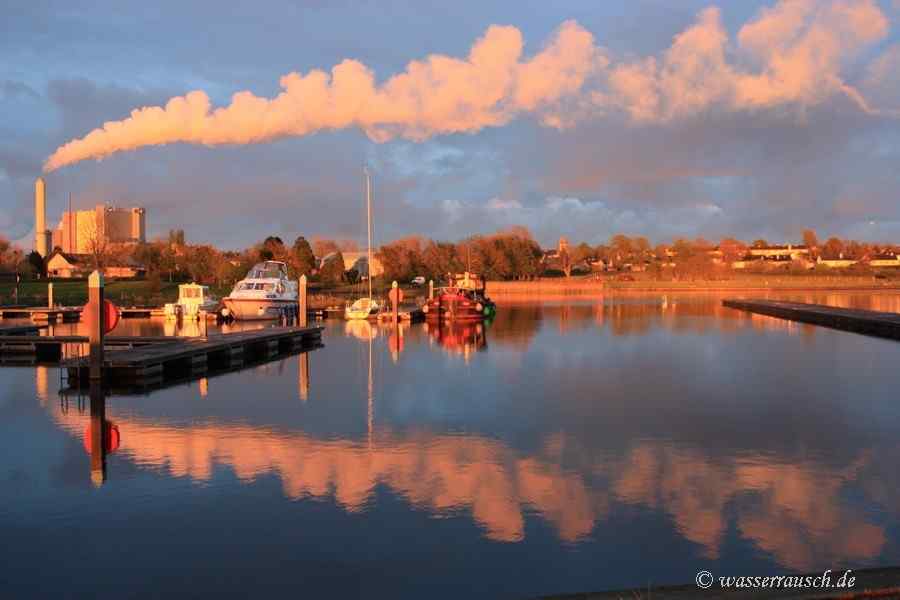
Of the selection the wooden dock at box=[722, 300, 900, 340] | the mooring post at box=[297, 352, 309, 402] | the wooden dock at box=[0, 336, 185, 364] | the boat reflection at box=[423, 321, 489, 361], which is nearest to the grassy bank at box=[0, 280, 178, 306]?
the boat reflection at box=[423, 321, 489, 361]

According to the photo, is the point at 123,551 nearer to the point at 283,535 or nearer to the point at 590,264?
the point at 283,535

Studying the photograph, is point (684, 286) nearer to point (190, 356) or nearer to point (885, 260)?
point (885, 260)

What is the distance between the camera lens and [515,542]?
9898mm

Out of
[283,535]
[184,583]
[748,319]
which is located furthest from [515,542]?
[748,319]

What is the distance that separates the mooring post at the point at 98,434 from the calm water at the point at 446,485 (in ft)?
0.75

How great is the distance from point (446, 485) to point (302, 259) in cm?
7919

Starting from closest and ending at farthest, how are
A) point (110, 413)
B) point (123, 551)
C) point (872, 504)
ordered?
point (123, 551)
point (872, 504)
point (110, 413)

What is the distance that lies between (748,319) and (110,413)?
43.4 metres

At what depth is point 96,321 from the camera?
2177 centimetres

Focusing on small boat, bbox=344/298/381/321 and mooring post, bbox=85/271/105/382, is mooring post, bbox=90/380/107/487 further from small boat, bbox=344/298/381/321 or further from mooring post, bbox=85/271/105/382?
small boat, bbox=344/298/381/321

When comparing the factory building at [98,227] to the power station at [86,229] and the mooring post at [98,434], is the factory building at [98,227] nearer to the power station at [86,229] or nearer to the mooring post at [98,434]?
the power station at [86,229]

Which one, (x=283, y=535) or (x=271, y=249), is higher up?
(x=271, y=249)

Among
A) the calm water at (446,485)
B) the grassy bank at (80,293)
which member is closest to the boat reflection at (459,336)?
the calm water at (446,485)

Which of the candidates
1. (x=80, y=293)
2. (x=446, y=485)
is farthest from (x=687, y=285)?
(x=446, y=485)
